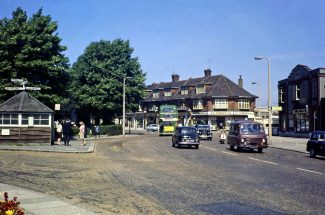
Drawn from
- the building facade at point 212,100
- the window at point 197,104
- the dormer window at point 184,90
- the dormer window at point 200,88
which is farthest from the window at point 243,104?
the dormer window at point 184,90

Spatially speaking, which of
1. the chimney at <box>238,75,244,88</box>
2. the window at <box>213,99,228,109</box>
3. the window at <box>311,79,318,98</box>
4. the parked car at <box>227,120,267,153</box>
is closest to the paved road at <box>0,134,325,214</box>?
the parked car at <box>227,120,267,153</box>

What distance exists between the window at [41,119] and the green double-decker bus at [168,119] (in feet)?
91.9

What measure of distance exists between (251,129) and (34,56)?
907 inches

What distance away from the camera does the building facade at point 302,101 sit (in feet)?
153

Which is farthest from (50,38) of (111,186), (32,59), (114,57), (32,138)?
(111,186)

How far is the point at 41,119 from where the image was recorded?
99.3ft

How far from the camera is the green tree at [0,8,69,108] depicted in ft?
121

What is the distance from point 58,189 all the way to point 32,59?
29.7m

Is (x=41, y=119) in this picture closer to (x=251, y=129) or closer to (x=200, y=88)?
(x=251, y=129)

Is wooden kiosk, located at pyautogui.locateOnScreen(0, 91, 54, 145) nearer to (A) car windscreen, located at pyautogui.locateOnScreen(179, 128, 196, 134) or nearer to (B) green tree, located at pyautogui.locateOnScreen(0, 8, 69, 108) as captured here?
(B) green tree, located at pyautogui.locateOnScreen(0, 8, 69, 108)

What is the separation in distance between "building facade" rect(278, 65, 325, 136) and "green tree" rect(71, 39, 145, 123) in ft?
74.6

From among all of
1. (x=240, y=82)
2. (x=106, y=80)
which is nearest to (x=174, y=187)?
(x=106, y=80)

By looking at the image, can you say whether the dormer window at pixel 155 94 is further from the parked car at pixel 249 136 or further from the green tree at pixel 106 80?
the parked car at pixel 249 136

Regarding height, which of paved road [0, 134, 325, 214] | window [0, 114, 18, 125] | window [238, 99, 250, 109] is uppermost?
window [238, 99, 250, 109]
